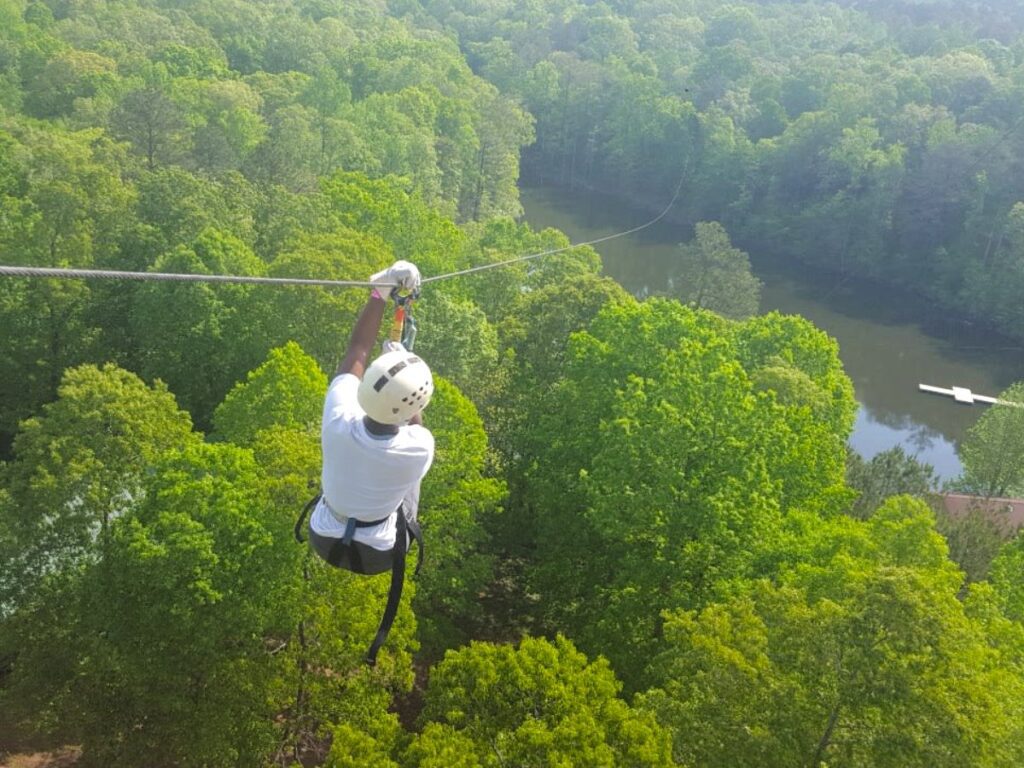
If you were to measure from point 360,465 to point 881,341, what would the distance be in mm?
58394

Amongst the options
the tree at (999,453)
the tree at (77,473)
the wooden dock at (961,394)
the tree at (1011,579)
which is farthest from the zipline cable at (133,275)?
the wooden dock at (961,394)

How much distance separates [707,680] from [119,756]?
10999 millimetres

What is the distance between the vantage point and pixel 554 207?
81812 mm

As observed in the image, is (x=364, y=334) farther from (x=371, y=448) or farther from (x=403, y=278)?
(x=371, y=448)

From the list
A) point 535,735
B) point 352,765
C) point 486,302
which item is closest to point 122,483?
point 352,765

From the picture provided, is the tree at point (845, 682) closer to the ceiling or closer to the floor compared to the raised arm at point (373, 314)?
closer to the floor

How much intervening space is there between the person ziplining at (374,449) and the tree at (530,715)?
25.0 ft

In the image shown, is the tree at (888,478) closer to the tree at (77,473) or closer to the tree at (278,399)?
the tree at (278,399)

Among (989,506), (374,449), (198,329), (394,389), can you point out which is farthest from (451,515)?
(989,506)

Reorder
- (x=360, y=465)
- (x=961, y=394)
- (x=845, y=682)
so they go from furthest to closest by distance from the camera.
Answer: (x=961, y=394), (x=845, y=682), (x=360, y=465)

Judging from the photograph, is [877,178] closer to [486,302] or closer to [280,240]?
[486,302]

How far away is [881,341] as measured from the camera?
59625mm

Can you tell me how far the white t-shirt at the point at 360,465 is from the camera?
684 centimetres

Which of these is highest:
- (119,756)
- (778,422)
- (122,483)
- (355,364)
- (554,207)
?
(355,364)
